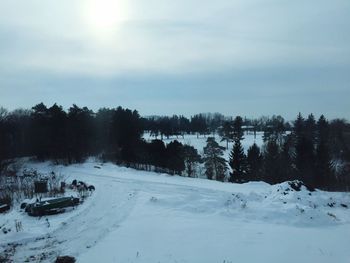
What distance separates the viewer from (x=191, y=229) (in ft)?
45.7

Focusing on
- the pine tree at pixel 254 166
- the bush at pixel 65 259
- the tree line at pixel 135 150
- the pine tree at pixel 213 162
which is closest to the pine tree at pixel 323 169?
the tree line at pixel 135 150

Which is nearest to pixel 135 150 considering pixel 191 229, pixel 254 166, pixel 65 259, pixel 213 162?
pixel 213 162

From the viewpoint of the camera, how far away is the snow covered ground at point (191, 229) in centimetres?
1114

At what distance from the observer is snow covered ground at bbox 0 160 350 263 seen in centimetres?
1114

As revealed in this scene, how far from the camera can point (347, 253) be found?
38.2 feet

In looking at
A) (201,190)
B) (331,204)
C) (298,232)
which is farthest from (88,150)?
(298,232)

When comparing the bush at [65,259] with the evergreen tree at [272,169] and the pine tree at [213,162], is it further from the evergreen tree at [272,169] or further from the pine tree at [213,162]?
the pine tree at [213,162]

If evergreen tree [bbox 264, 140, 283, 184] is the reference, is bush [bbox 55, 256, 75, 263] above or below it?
above

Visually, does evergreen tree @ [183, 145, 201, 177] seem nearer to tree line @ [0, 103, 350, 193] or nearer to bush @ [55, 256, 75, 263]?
tree line @ [0, 103, 350, 193]

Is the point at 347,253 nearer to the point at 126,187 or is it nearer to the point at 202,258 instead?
the point at 202,258

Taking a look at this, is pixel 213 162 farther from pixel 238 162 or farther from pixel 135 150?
pixel 135 150

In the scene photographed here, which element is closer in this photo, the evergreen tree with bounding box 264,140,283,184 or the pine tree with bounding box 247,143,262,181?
the evergreen tree with bounding box 264,140,283,184

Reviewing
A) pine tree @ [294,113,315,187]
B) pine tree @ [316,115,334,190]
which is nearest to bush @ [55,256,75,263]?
pine tree @ [294,113,315,187]

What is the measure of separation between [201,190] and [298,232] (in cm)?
929
